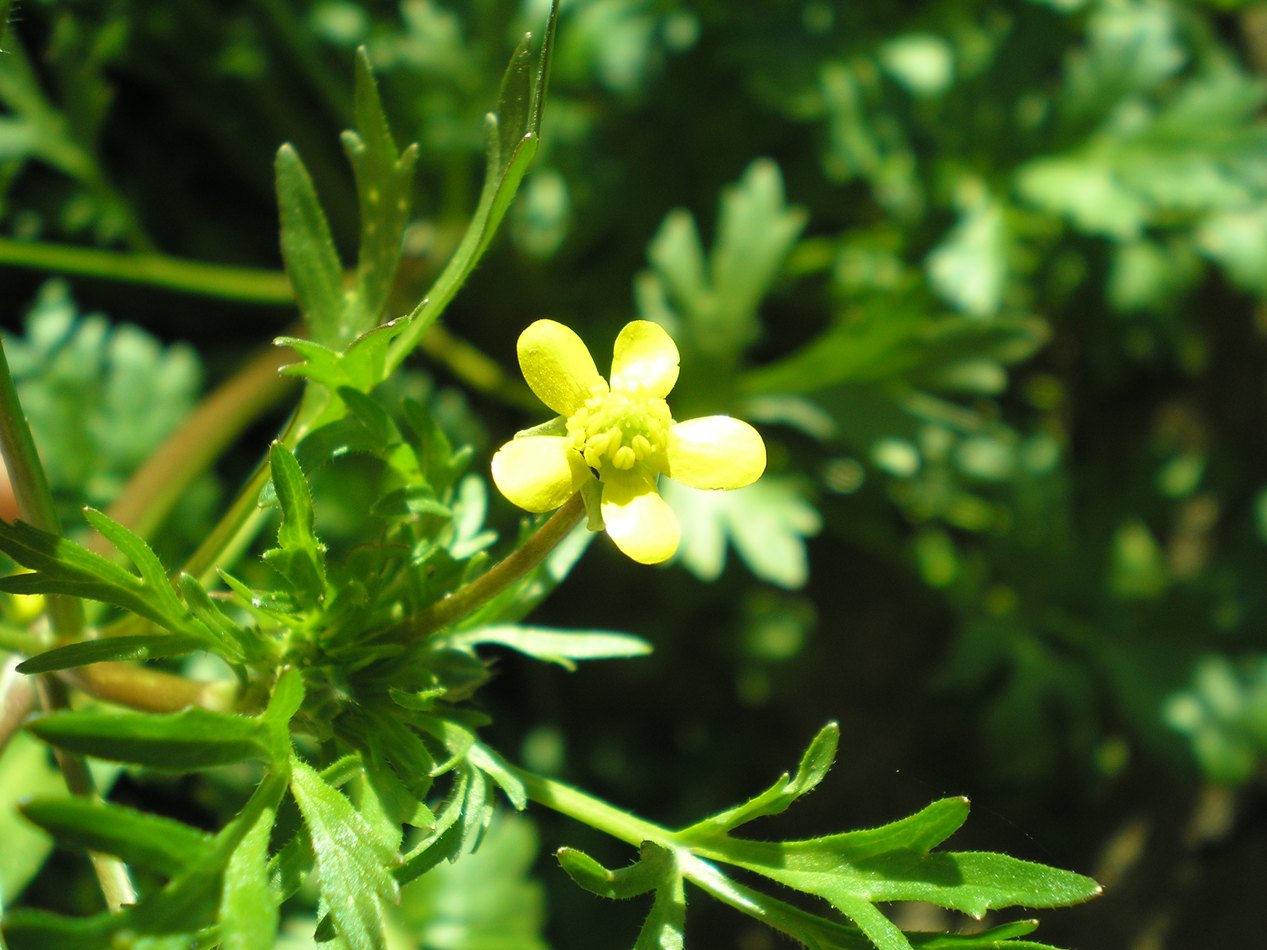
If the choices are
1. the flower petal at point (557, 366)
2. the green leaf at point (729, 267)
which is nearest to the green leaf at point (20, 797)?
the flower petal at point (557, 366)

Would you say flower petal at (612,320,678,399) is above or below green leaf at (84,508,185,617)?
above

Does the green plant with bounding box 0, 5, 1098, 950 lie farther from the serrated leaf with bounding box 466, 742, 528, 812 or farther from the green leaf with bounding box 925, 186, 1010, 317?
the green leaf with bounding box 925, 186, 1010, 317

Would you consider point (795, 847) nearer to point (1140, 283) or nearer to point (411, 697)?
point (411, 697)

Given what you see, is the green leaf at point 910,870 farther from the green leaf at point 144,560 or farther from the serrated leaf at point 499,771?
the green leaf at point 144,560

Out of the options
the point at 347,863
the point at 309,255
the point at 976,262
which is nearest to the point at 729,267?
the point at 976,262

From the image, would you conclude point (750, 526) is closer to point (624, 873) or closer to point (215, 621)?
point (624, 873)

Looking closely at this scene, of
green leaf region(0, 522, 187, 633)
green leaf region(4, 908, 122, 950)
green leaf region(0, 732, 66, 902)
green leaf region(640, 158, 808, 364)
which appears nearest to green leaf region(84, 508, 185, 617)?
green leaf region(0, 522, 187, 633)
